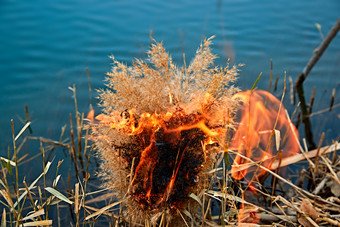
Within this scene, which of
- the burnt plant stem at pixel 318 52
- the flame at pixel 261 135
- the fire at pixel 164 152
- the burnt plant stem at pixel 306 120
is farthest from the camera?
the burnt plant stem at pixel 318 52

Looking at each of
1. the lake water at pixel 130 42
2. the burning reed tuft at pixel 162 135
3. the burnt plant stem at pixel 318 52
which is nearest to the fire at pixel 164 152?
the burning reed tuft at pixel 162 135

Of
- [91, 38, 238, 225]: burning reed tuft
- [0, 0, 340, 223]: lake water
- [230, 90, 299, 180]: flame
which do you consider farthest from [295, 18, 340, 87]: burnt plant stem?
[91, 38, 238, 225]: burning reed tuft

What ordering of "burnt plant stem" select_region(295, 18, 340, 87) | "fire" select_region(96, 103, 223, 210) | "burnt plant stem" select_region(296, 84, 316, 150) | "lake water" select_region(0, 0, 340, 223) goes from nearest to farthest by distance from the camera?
"fire" select_region(96, 103, 223, 210) < "burnt plant stem" select_region(296, 84, 316, 150) < "burnt plant stem" select_region(295, 18, 340, 87) < "lake water" select_region(0, 0, 340, 223)

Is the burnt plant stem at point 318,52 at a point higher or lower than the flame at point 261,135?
higher

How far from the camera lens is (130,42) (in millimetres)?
4477

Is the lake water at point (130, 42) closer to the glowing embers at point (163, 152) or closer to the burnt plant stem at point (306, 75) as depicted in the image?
the burnt plant stem at point (306, 75)

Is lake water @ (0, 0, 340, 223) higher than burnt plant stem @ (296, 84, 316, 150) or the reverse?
higher

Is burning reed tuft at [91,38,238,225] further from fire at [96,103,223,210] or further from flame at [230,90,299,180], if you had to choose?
flame at [230,90,299,180]

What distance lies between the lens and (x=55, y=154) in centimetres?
306

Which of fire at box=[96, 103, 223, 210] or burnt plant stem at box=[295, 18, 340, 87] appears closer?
fire at box=[96, 103, 223, 210]

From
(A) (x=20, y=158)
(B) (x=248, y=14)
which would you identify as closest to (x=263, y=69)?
(B) (x=248, y=14)

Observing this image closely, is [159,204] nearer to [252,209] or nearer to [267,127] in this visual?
[252,209]

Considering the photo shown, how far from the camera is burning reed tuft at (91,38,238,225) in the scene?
1836mm

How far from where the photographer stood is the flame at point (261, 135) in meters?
2.75
